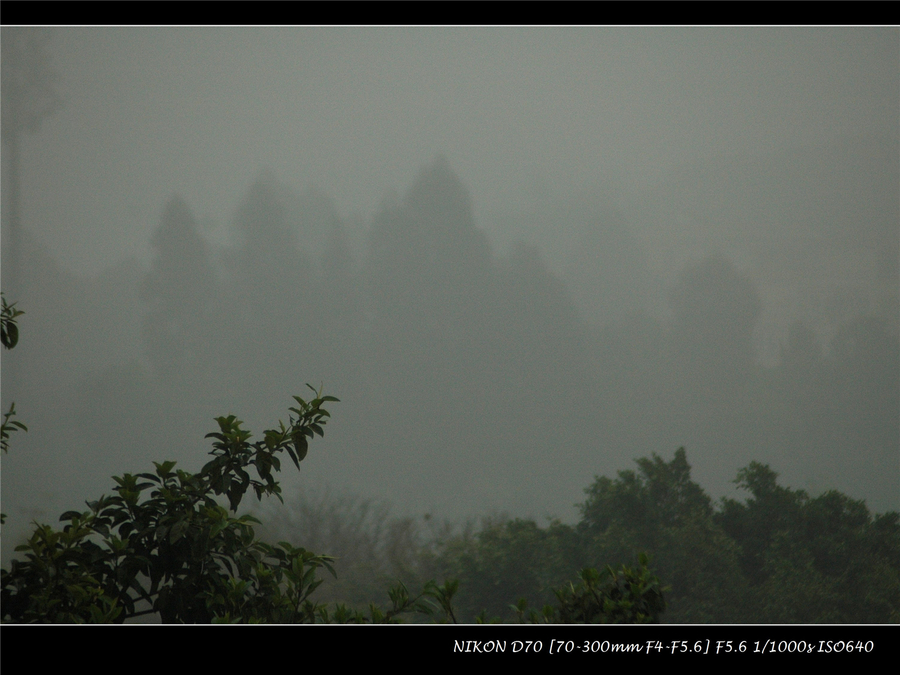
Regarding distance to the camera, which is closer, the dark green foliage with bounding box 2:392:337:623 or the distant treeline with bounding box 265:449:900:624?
the dark green foliage with bounding box 2:392:337:623

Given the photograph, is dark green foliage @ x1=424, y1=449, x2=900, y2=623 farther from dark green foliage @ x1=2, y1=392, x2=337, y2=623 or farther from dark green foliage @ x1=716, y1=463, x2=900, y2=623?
dark green foliage @ x1=2, y1=392, x2=337, y2=623

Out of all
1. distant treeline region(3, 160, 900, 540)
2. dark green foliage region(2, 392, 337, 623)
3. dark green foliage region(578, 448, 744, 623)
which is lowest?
dark green foliage region(2, 392, 337, 623)

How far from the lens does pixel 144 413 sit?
10117 millimetres

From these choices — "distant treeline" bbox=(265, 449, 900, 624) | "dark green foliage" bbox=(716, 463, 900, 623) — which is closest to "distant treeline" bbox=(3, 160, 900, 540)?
"distant treeline" bbox=(265, 449, 900, 624)

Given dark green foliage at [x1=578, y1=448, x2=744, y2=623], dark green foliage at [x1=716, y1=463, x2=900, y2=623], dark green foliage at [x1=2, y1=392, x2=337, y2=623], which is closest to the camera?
dark green foliage at [x1=2, y1=392, x2=337, y2=623]

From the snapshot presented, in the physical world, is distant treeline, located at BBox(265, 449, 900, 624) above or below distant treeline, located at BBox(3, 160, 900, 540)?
below

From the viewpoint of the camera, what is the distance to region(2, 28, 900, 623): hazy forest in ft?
31.4

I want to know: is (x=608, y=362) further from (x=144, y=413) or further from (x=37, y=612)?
(x=37, y=612)

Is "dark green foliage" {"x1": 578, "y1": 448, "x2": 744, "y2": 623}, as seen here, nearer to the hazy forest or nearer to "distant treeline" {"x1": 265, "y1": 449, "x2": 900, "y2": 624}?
"distant treeline" {"x1": 265, "y1": 449, "x2": 900, "y2": 624}

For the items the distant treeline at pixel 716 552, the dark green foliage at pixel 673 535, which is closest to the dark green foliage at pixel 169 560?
the distant treeline at pixel 716 552

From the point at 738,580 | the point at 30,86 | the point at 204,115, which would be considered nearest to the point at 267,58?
the point at 204,115

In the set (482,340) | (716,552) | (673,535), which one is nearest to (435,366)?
(482,340)

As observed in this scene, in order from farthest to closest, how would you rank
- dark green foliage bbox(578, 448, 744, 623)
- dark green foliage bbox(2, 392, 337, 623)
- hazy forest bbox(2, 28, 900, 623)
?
hazy forest bbox(2, 28, 900, 623), dark green foliage bbox(578, 448, 744, 623), dark green foliage bbox(2, 392, 337, 623)

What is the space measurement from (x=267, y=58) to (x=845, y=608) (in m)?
14.9
